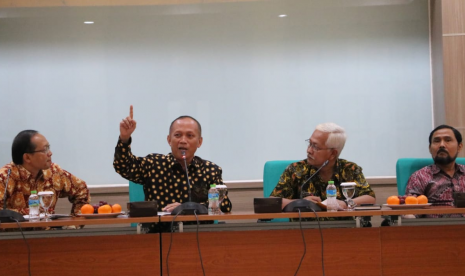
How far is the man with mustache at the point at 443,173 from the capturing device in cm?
323

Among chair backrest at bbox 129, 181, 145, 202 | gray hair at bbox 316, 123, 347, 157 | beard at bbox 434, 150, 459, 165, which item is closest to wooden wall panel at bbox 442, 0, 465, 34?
beard at bbox 434, 150, 459, 165

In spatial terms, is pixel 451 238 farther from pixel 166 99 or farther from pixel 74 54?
pixel 74 54

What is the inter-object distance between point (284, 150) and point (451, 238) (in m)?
1.86

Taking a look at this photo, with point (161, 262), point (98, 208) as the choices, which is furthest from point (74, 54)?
point (161, 262)

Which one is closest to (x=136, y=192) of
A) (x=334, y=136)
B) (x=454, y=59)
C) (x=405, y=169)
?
(x=334, y=136)

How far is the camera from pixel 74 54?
4102 millimetres

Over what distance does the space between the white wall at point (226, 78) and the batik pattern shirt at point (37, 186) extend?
37.6 inches

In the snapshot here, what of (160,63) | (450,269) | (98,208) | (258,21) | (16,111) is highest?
(258,21)

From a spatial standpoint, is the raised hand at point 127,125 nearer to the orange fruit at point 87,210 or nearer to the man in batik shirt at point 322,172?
the orange fruit at point 87,210

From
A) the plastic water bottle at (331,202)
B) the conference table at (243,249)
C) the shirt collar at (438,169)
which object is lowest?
the conference table at (243,249)

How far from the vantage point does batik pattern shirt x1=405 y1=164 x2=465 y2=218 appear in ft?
10.5

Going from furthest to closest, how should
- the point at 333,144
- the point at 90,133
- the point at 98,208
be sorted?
the point at 90,133, the point at 333,144, the point at 98,208

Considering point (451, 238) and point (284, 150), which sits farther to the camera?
point (284, 150)

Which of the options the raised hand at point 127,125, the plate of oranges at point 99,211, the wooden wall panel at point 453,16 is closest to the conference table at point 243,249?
the plate of oranges at point 99,211
